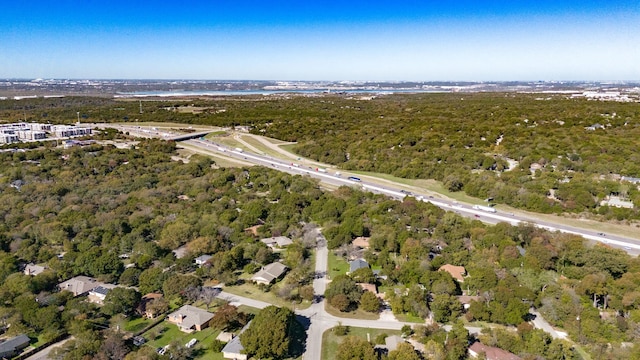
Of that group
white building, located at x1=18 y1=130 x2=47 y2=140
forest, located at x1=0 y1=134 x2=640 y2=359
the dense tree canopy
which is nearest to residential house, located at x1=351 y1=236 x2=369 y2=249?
forest, located at x1=0 y1=134 x2=640 y2=359

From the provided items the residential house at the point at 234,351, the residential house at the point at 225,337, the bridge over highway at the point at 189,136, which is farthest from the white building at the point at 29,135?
the residential house at the point at 234,351

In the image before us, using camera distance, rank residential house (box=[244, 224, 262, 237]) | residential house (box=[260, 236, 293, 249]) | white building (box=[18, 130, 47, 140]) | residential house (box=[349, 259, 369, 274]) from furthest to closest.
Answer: white building (box=[18, 130, 47, 140]) < residential house (box=[244, 224, 262, 237]) < residential house (box=[260, 236, 293, 249]) < residential house (box=[349, 259, 369, 274])

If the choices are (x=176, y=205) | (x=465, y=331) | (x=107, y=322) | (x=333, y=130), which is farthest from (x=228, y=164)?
(x=465, y=331)

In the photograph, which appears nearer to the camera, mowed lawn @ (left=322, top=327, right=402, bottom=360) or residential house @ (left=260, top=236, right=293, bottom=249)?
mowed lawn @ (left=322, top=327, right=402, bottom=360)

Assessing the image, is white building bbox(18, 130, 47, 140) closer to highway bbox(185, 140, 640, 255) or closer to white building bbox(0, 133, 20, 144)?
white building bbox(0, 133, 20, 144)

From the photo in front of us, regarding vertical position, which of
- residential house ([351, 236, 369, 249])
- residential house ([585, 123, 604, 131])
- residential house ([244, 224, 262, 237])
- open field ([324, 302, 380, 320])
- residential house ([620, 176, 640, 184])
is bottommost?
A: open field ([324, 302, 380, 320])

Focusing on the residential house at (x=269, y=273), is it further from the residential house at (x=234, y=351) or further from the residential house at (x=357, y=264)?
the residential house at (x=234, y=351)
